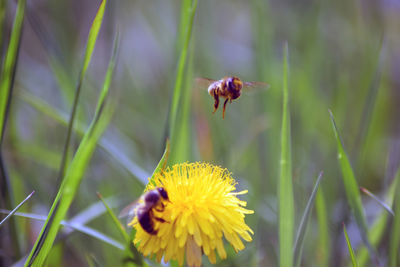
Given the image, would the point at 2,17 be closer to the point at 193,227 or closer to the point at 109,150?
the point at 109,150

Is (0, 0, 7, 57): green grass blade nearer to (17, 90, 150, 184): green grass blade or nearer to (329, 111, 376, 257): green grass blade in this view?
(17, 90, 150, 184): green grass blade

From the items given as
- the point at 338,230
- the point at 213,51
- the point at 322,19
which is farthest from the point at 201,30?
the point at 338,230

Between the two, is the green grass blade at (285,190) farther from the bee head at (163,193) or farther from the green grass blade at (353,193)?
the bee head at (163,193)

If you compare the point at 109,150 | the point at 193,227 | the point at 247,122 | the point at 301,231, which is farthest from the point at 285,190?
the point at 247,122

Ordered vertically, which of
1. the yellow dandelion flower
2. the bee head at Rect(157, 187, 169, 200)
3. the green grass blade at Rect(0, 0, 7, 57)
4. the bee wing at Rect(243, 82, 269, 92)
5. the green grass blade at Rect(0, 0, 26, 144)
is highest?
the green grass blade at Rect(0, 0, 7, 57)

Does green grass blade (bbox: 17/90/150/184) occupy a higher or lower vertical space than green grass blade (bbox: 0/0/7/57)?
lower

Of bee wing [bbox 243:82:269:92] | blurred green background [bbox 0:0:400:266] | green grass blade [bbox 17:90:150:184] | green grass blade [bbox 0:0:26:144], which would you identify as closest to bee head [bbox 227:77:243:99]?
bee wing [bbox 243:82:269:92]

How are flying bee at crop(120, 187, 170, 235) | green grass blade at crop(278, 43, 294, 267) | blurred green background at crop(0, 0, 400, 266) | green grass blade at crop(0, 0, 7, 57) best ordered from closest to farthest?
flying bee at crop(120, 187, 170, 235) → green grass blade at crop(278, 43, 294, 267) → green grass blade at crop(0, 0, 7, 57) → blurred green background at crop(0, 0, 400, 266)
